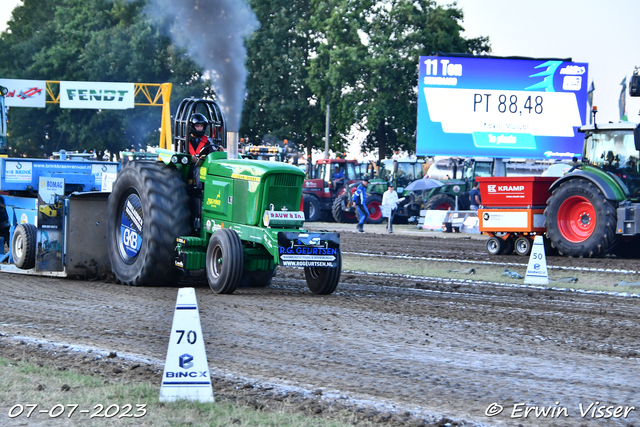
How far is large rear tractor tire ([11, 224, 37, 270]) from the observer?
12.0m

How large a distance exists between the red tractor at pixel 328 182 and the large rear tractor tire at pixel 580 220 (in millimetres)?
15667

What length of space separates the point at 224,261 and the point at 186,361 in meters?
4.91

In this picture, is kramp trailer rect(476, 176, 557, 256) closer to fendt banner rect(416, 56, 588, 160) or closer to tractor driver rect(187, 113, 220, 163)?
tractor driver rect(187, 113, 220, 163)

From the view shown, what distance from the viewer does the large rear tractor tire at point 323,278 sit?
33.4 ft

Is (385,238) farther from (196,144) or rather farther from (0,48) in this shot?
(0,48)

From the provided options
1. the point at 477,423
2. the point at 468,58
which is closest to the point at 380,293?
the point at 477,423

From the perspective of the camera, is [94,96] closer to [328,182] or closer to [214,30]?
[328,182]

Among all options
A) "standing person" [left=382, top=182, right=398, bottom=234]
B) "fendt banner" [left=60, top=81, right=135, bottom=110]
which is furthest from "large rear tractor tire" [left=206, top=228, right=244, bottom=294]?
"fendt banner" [left=60, top=81, right=135, bottom=110]

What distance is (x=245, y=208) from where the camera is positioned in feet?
33.4

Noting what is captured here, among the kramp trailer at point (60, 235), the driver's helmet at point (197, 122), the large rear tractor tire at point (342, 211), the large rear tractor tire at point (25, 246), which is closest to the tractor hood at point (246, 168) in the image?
the driver's helmet at point (197, 122)

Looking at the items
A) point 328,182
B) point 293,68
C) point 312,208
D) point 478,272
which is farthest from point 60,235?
point 293,68

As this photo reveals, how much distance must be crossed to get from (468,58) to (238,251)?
77.4ft

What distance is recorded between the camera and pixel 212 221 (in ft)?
35.0

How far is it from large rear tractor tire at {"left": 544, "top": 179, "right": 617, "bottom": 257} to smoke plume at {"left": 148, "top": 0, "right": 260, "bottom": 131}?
8.06 meters
